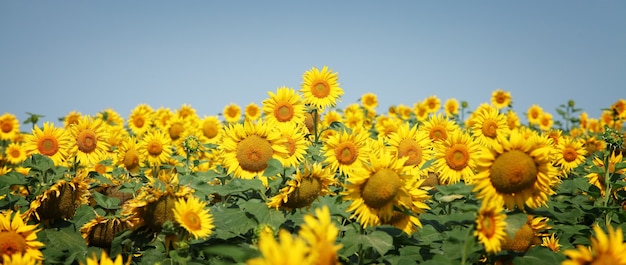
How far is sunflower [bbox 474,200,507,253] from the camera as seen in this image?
3.30m

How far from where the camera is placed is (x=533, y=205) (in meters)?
3.73

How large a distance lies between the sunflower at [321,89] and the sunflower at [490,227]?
4.43m

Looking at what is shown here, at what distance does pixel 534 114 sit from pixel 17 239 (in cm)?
1453

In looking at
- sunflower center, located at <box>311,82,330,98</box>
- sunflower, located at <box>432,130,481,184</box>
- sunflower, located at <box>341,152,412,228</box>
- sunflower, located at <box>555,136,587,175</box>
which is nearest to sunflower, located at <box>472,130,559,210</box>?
sunflower, located at <box>341,152,412,228</box>

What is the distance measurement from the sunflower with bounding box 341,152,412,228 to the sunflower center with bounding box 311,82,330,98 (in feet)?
12.9

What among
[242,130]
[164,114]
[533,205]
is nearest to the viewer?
[533,205]

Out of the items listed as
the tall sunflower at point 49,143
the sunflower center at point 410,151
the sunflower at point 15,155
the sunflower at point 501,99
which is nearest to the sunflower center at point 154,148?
the tall sunflower at point 49,143

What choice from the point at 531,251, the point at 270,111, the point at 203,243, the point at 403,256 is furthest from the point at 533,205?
the point at 270,111

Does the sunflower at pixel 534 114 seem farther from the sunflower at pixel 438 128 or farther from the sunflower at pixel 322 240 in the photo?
the sunflower at pixel 322 240

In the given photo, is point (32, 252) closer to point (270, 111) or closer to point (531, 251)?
point (531, 251)

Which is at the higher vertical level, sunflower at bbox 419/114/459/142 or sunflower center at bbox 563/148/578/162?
sunflower at bbox 419/114/459/142

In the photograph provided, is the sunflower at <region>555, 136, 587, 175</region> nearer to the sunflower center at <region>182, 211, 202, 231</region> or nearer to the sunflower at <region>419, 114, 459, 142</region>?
the sunflower at <region>419, 114, 459, 142</region>

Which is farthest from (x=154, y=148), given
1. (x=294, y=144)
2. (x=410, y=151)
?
(x=410, y=151)

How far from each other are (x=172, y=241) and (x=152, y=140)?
195 inches
